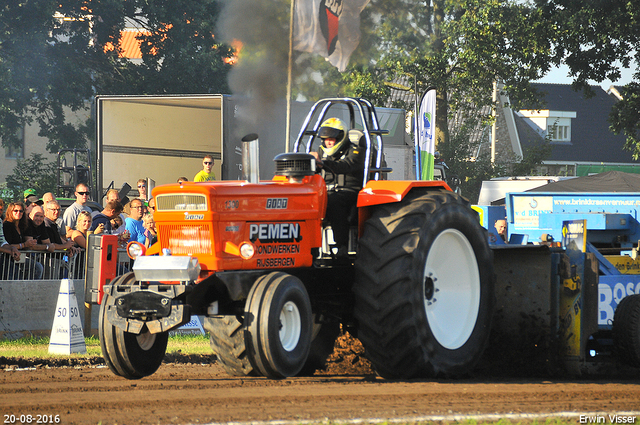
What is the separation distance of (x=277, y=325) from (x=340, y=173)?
1720 millimetres

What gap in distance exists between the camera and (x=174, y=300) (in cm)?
598

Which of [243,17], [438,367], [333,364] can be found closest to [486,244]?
[438,367]

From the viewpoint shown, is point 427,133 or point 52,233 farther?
point 427,133

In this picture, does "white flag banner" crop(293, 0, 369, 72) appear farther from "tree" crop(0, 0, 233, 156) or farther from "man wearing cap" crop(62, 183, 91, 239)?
"tree" crop(0, 0, 233, 156)

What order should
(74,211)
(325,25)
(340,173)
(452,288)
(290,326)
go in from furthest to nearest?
(325,25) < (74,211) < (452,288) < (340,173) < (290,326)

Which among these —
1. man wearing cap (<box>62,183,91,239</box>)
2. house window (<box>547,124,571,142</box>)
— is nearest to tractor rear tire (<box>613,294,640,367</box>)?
man wearing cap (<box>62,183,91,239</box>)

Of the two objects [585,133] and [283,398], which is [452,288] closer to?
[283,398]

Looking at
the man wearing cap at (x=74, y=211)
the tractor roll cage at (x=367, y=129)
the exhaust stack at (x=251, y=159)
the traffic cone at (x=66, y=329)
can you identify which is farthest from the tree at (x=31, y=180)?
the exhaust stack at (x=251, y=159)

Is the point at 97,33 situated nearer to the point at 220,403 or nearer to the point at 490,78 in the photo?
the point at 490,78

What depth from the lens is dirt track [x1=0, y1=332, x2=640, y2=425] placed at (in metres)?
4.98

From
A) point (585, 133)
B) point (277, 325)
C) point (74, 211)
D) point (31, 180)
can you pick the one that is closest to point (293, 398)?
point (277, 325)

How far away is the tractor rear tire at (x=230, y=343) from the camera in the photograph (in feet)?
21.2

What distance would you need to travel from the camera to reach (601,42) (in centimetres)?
2534

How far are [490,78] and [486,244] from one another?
2245 cm
